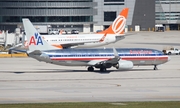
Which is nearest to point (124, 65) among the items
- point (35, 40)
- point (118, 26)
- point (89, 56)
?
point (89, 56)

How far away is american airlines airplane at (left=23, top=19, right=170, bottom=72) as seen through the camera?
60875 mm

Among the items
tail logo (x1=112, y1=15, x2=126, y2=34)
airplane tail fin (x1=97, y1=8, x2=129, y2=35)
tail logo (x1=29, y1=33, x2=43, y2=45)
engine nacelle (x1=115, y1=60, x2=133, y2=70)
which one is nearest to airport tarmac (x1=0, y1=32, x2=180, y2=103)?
engine nacelle (x1=115, y1=60, x2=133, y2=70)

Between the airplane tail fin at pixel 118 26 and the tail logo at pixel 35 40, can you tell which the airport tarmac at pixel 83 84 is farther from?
the airplane tail fin at pixel 118 26

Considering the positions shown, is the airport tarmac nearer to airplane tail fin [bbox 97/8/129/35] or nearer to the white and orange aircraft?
the white and orange aircraft

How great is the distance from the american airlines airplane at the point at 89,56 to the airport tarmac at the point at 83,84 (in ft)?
3.61

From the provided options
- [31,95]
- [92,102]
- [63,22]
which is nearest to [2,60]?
[31,95]

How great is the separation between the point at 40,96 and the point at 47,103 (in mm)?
3969

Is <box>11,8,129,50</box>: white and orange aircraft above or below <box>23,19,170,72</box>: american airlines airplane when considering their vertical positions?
above

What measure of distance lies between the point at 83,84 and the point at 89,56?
11.0 m

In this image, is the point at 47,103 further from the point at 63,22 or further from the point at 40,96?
the point at 63,22

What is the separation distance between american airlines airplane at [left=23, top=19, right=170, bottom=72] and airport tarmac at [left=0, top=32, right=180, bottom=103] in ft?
3.61

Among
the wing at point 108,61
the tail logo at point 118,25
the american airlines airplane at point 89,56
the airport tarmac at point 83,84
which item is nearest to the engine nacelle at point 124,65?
the american airlines airplane at point 89,56

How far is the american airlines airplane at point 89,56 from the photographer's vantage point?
6088 centimetres

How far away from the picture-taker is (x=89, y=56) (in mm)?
62250
